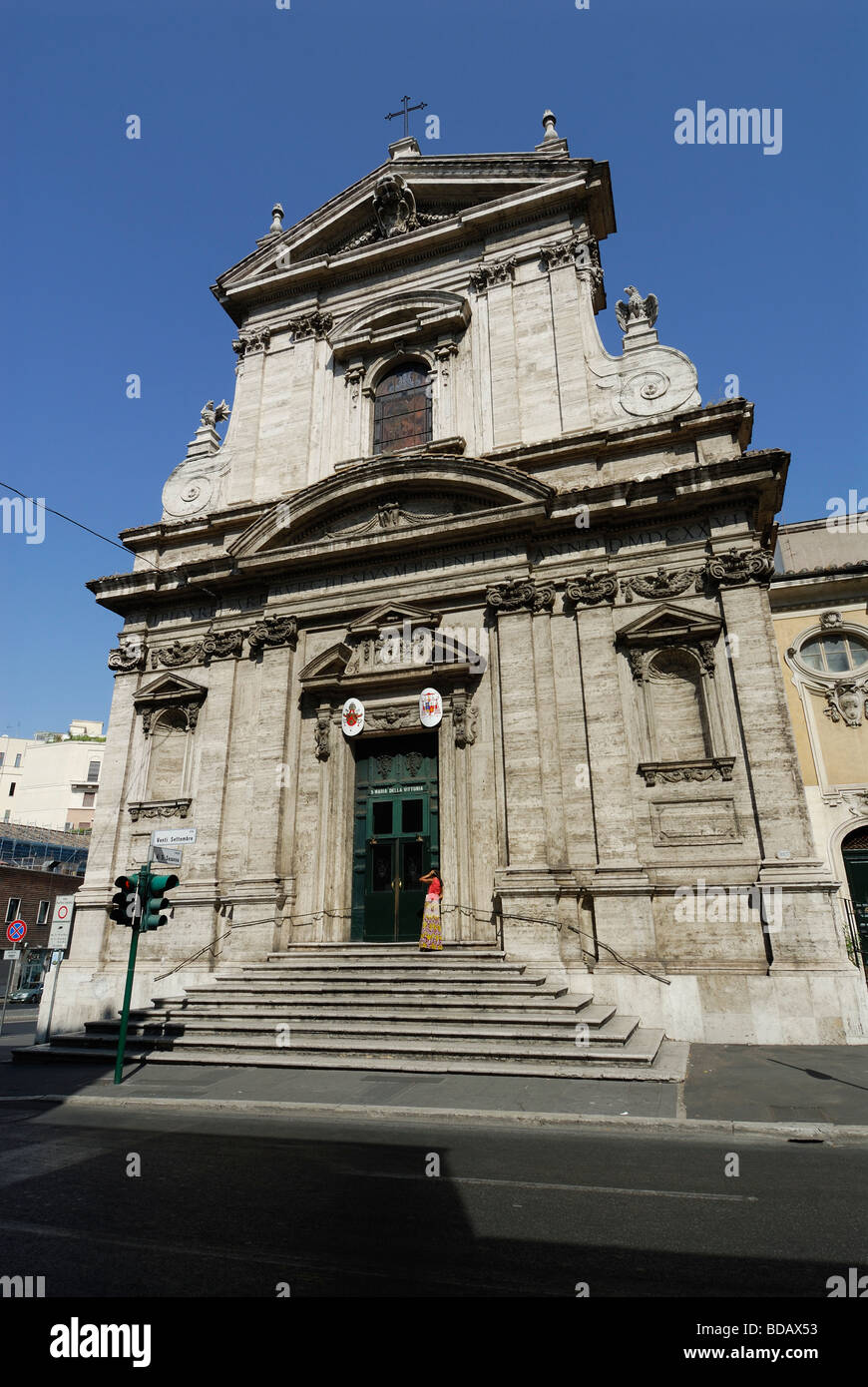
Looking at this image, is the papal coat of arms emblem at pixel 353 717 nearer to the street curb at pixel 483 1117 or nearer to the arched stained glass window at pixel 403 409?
the arched stained glass window at pixel 403 409

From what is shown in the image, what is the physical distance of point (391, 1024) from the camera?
12289 millimetres

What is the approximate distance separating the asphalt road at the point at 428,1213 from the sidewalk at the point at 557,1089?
0.71 m

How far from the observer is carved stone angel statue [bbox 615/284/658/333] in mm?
18781

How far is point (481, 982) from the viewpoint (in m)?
13.2

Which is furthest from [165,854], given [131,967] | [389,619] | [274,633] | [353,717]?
[389,619]

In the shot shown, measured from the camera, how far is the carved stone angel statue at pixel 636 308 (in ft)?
61.6

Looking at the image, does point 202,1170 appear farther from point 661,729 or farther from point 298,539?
point 298,539

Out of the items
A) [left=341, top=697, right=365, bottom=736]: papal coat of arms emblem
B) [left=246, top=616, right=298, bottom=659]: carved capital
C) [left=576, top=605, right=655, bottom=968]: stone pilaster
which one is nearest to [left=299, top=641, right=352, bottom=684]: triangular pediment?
[left=341, top=697, right=365, bottom=736]: papal coat of arms emblem

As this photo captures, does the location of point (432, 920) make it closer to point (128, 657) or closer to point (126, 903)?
point (126, 903)

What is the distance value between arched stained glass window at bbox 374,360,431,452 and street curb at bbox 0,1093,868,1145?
16179mm

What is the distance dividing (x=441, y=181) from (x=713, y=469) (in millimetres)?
13060

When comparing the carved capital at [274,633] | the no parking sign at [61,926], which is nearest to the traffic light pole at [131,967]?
the no parking sign at [61,926]

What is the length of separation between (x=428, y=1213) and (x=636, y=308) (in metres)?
19.7
